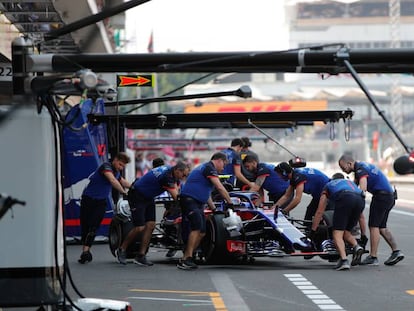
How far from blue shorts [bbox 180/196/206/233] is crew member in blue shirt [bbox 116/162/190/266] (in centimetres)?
64

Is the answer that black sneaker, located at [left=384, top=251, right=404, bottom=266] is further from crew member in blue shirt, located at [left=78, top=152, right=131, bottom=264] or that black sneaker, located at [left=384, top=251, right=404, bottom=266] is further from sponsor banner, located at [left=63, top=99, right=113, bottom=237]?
sponsor banner, located at [left=63, top=99, right=113, bottom=237]

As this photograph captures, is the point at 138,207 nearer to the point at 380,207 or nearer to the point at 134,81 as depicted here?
the point at 134,81

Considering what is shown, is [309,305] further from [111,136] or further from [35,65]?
[111,136]

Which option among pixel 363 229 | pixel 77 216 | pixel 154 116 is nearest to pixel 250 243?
pixel 363 229

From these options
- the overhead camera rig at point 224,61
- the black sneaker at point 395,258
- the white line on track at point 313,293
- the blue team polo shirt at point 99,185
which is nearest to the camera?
the overhead camera rig at point 224,61

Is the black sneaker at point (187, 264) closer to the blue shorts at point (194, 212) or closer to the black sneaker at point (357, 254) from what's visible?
the blue shorts at point (194, 212)

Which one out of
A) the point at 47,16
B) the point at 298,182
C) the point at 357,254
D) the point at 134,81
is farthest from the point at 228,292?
the point at 47,16

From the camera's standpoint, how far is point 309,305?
11.7m

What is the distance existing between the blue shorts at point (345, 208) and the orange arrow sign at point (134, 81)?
461cm

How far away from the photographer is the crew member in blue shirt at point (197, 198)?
15617 millimetres

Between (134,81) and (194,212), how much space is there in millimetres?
3988

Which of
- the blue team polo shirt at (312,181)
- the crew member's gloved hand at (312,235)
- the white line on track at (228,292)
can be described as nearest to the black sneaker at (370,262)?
the crew member's gloved hand at (312,235)

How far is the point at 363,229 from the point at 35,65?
29.1 ft

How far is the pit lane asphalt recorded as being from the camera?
1185 centimetres
